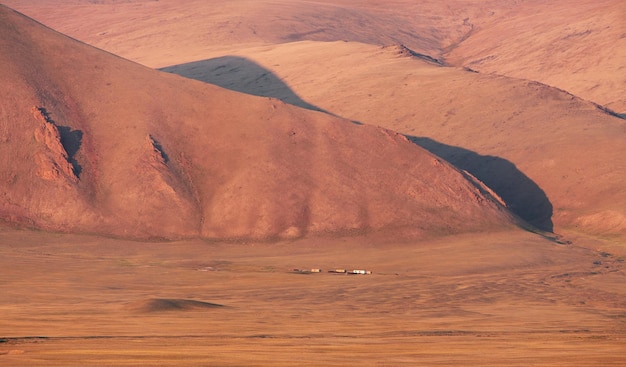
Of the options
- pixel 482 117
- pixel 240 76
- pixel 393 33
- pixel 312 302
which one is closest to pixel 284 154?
pixel 482 117

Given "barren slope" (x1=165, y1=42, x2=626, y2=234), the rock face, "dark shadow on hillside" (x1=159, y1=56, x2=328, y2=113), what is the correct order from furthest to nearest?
1. "dark shadow on hillside" (x1=159, y1=56, x2=328, y2=113)
2. "barren slope" (x1=165, y1=42, x2=626, y2=234)
3. the rock face

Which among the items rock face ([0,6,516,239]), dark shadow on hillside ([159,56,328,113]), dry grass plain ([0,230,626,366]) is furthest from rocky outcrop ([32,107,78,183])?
dark shadow on hillside ([159,56,328,113])

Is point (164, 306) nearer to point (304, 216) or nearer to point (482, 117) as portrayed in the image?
point (304, 216)

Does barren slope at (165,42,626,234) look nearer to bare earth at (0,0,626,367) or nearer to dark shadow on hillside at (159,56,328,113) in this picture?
dark shadow on hillside at (159,56,328,113)

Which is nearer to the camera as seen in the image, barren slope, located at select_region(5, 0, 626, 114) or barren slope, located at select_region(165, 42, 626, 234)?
barren slope, located at select_region(165, 42, 626, 234)

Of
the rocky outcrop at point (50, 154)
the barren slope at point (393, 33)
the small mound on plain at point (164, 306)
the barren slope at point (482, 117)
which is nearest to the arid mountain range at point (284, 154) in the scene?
the rocky outcrop at point (50, 154)

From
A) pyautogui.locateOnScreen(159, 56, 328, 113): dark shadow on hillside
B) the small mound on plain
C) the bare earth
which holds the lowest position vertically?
the small mound on plain

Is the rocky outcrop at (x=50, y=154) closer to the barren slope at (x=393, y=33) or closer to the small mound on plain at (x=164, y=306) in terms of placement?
the small mound on plain at (x=164, y=306)

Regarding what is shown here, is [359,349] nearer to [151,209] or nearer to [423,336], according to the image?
[423,336]
